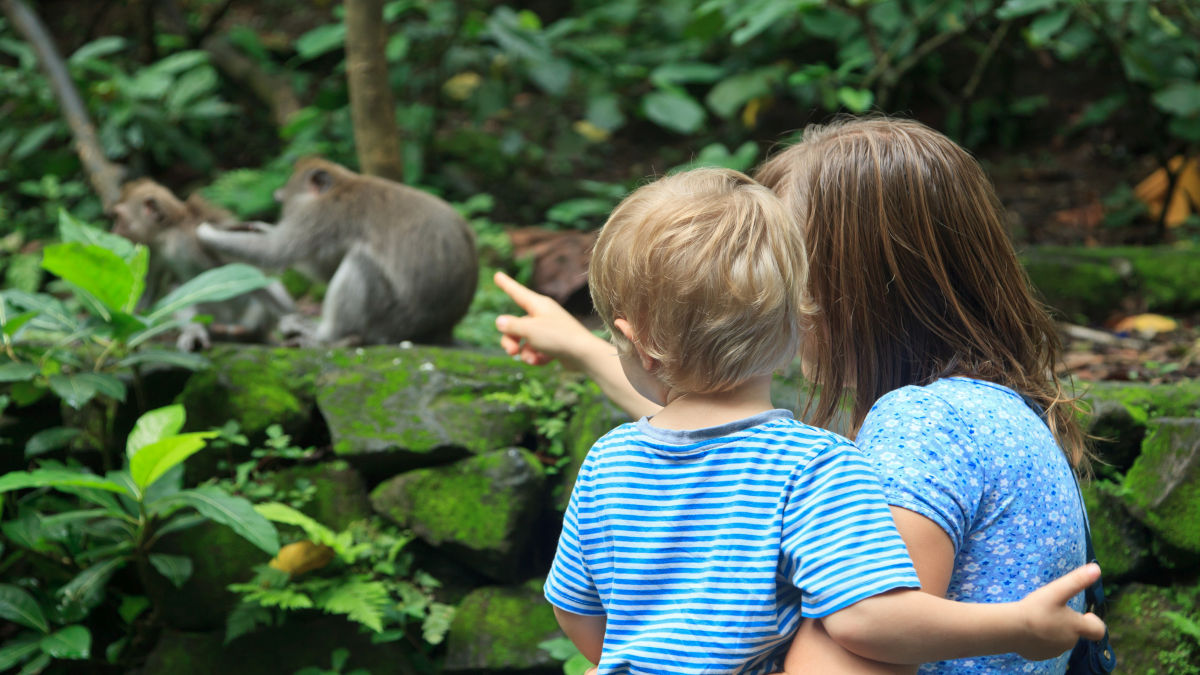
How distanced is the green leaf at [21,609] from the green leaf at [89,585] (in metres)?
0.10

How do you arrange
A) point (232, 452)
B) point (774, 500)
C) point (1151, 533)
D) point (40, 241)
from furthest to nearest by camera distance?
point (40, 241)
point (232, 452)
point (1151, 533)
point (774, 500)

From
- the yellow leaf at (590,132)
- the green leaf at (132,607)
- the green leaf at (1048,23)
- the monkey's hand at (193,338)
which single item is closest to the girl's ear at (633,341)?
the green leaf at (132,607)

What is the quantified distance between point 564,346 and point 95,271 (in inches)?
80.4

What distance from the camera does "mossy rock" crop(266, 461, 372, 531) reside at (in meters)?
3.67

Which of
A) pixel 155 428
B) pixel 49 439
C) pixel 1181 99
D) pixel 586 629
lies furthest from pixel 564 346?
pixel 1181 99

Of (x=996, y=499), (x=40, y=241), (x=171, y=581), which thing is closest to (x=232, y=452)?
(x=171, y=581)

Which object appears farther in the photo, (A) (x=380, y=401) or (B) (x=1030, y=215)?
(B) (x=1030, y=215)

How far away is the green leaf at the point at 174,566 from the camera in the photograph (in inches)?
132

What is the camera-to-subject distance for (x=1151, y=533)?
9.74 feet

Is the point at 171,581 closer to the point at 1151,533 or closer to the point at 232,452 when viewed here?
the point at 232,452

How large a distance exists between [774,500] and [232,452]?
3.04 meters

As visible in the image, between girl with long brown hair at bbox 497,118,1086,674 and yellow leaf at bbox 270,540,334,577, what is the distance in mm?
2134

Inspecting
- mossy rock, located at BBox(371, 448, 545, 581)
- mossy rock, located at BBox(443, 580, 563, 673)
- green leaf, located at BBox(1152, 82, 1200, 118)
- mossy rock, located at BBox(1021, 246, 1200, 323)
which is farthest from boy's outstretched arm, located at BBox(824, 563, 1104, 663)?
green leaf, located at BBox(1152, 82, 1200, 118)

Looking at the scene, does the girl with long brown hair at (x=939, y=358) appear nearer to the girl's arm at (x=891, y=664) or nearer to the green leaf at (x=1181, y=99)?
the girl's arm at (x=891, y=664)
